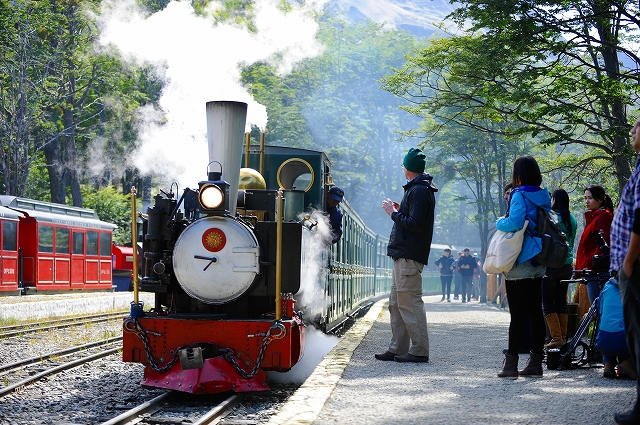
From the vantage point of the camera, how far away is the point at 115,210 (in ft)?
103

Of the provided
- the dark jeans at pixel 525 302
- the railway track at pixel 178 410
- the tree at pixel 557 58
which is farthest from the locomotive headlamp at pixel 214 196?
the tree at pixel 557 58

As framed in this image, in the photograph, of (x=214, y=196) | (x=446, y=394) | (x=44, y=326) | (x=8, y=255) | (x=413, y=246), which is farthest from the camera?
(x=8, y=255)

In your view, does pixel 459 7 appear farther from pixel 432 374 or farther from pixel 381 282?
pixel 381 282

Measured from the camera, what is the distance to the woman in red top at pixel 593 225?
8.03m

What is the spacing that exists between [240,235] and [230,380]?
1.13 meters

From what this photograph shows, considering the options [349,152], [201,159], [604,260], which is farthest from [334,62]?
[604,260]

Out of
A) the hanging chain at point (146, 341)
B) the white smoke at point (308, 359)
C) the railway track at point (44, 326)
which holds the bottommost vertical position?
the railway track at point (44, 326)

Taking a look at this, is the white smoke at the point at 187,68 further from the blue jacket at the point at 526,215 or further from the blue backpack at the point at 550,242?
the blue backpack at the point at 550,242

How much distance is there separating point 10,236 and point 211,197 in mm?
14221

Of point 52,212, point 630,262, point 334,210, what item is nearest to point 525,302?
point 630,262

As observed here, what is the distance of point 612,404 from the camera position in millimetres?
5266

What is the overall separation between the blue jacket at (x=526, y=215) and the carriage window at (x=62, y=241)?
688 inches

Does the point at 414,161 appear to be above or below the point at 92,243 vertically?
above

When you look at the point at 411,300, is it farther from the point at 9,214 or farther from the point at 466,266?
the point at 466,266
